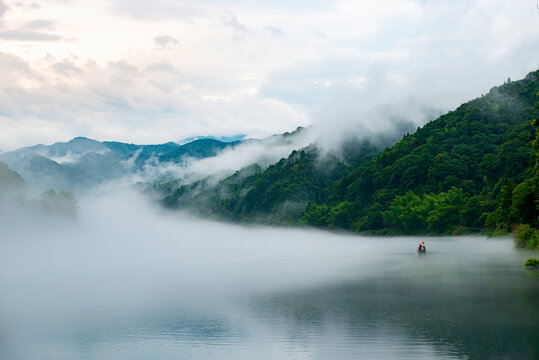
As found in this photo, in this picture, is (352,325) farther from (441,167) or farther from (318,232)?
(318,232)

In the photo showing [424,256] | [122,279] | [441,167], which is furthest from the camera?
[441,167]

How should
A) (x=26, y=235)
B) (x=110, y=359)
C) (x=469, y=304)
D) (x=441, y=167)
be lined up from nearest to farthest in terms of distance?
1. (x=110, y=359)
2. (x=469, y=304)
3. (x=26, y=235)
4. (x=441, y=167)

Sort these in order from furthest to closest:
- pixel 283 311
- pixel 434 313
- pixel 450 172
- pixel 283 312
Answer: pixel 450 172, pixel 283 311, pixel 283 312, pixel 434 313

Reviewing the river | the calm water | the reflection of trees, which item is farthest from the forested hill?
the reflection of trees

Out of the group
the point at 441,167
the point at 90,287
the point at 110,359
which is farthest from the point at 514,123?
the point at 110,359

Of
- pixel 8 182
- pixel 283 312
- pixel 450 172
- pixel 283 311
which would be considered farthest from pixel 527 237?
pixel 450 172

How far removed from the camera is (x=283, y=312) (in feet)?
137

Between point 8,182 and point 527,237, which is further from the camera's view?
point 8,182

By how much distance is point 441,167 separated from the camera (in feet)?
540

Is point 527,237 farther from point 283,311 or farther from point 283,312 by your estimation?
point 283,312

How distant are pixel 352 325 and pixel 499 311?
894 centimetres

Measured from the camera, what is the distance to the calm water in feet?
100

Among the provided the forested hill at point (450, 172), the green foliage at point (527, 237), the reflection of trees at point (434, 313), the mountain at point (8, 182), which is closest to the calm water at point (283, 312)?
the reflection of trees at point (434, 313)

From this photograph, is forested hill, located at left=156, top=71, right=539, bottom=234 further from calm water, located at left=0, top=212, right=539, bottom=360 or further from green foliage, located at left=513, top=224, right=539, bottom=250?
calm water, located at left=0, top=212, right=539, bottom=360
